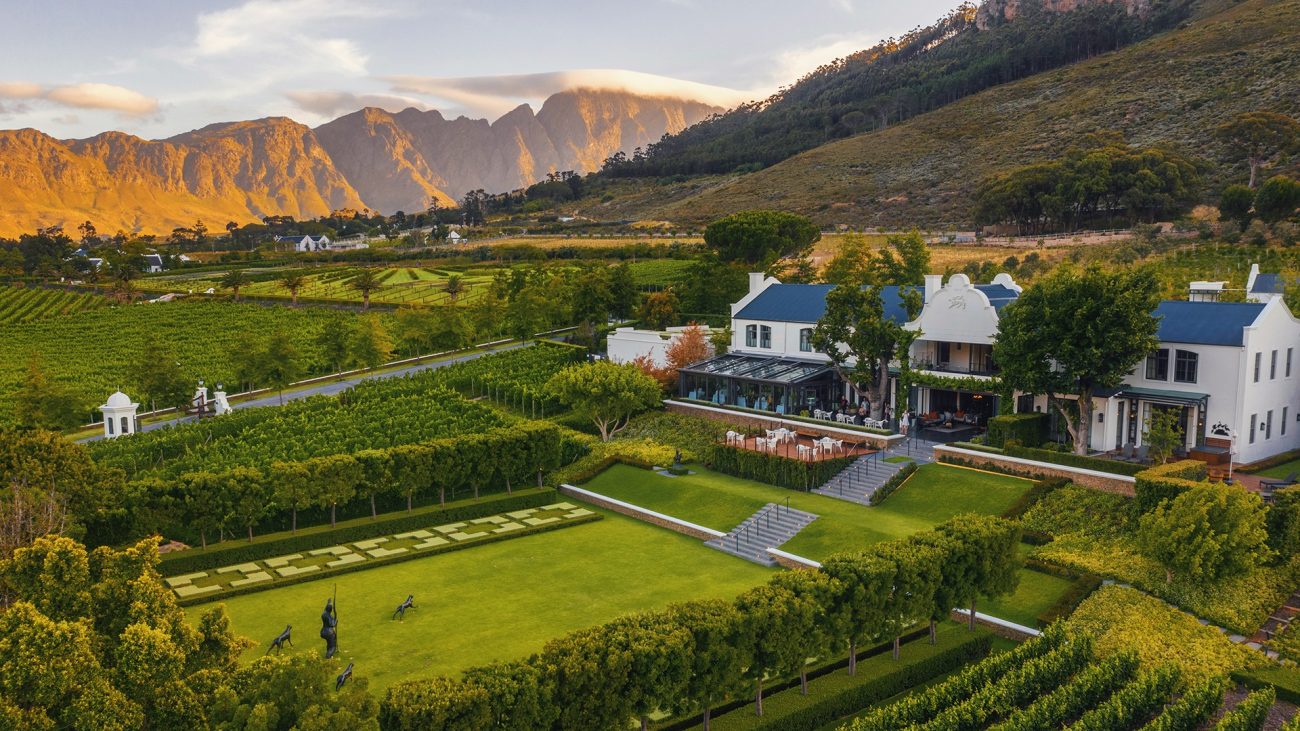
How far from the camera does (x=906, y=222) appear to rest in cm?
10869

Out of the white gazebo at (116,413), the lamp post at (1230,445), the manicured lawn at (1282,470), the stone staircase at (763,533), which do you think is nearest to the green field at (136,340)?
the white gazebo at (116,413)

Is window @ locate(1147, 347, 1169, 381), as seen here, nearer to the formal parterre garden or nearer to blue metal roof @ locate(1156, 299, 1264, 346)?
blue metal roof @ locate(1156, 299, 1264, 346)

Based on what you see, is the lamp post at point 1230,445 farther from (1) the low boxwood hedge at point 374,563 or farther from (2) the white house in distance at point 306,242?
(2) the white house in distance at point 306,242

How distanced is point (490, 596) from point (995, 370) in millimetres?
28270

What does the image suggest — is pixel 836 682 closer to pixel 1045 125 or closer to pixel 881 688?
pixel 881 688

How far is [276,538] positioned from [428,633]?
1267 cm

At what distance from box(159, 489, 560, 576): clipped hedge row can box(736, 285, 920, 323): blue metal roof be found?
773 inches

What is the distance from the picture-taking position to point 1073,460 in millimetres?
34969

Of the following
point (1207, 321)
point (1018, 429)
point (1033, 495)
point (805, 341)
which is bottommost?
point (1033, 495)

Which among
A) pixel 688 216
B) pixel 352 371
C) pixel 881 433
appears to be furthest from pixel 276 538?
pixel 688 216

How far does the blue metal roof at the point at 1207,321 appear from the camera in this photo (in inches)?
1435

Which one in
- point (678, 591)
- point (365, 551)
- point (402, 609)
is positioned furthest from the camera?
point (365, 551)

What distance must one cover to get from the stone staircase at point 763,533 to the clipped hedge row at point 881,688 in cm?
920

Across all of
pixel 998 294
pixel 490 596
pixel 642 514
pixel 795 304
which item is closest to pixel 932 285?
pixel 998 294
